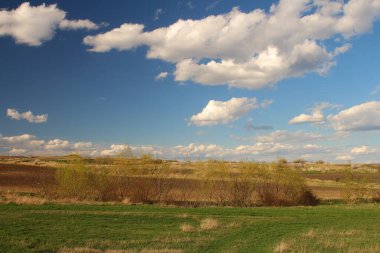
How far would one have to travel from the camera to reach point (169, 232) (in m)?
21.8

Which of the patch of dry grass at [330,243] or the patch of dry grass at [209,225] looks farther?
the patch of dry grass at [209,225]

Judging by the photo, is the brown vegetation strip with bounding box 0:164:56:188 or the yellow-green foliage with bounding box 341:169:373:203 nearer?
the yellow-green foliage with bounding box 341:169:373:203

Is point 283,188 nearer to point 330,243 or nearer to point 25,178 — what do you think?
point 330,243

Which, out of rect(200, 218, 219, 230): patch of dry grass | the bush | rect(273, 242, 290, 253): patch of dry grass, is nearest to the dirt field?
the bush

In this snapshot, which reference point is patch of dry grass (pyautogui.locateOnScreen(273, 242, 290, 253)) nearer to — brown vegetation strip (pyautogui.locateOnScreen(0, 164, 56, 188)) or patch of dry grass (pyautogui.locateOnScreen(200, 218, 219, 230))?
patch of dry grass (pyautogui.locateOnScreen(200, 218, 219, 230))

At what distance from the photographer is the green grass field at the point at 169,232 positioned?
58.2ft

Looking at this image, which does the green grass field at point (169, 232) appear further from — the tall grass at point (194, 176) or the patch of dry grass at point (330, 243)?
the tall grass at point (194, 176)

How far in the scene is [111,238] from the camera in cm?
1950

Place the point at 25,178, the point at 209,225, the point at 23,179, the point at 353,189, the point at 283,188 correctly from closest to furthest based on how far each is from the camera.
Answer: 1. the point at 209,225
2. the point at 283,188
3. the point at 353,189
4. the point at 23,179
5. the point at 25,178

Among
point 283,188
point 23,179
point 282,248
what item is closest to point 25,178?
point 23,179

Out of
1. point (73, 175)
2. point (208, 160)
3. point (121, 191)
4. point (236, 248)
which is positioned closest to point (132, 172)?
point (121, 191)

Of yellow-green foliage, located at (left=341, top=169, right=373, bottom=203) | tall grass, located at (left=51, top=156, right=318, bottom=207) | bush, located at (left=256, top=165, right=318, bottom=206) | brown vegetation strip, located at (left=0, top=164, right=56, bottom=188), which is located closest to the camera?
tall grass, located at (left=51, top=156, right=318, bottom=207)

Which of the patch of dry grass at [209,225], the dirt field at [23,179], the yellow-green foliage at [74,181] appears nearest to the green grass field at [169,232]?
the patch of dry grass at [209,225]

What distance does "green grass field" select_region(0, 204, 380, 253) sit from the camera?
58.2 feet
